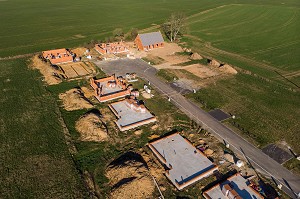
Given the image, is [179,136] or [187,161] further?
[179,136]

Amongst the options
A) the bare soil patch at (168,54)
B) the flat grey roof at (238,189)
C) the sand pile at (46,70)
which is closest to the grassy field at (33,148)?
the sand pile at (46,70)

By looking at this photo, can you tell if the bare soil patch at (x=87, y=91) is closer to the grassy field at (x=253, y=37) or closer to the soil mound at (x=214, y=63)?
the soil mound at (x=214, y=63)

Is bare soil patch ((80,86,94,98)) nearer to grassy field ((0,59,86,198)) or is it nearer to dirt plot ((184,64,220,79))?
grassy field ((0,59,86,198))

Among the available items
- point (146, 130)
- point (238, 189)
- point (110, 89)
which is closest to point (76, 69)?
point (110, 89)

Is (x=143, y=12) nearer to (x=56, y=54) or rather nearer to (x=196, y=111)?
(x=56, y=54)

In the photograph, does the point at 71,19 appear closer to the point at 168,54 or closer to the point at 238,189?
the point at 168,54

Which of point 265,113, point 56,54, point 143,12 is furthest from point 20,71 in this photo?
point 143,12
